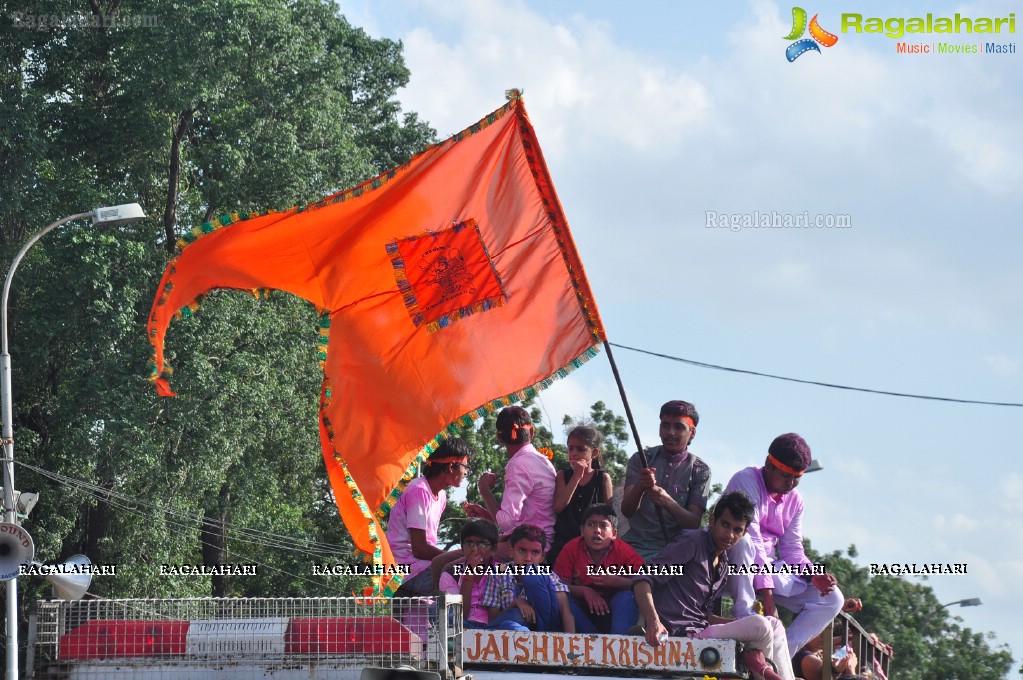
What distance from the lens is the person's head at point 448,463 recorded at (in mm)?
8664

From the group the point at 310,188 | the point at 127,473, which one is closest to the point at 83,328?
the point at 127,473

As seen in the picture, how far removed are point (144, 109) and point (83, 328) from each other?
3659 mm

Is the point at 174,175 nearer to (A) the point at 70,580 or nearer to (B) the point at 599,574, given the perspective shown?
(A) the point at 70,580

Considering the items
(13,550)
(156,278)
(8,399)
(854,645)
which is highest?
(156,278)

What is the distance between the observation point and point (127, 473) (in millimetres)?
21922

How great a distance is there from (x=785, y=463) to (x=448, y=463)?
200 cm

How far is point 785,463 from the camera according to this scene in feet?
27.7

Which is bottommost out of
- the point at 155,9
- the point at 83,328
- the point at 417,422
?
the point at 417,422

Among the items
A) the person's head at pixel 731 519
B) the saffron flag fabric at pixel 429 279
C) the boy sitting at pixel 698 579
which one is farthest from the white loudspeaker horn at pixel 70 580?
the person's head at pixel 731 519

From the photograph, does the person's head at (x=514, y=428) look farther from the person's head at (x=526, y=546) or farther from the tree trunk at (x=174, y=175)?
the tree trunk at (x=174, y=175)

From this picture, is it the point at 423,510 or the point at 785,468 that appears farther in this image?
the point at 423,510

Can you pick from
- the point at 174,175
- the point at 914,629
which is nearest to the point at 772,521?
the point at 174,175

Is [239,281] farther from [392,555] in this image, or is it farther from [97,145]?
[97,145]

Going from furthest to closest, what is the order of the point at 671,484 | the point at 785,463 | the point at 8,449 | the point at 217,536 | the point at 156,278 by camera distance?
the point at 217,536
the point at 156,278
the point at 8,449
the point at 671,484
the point at 785,463
